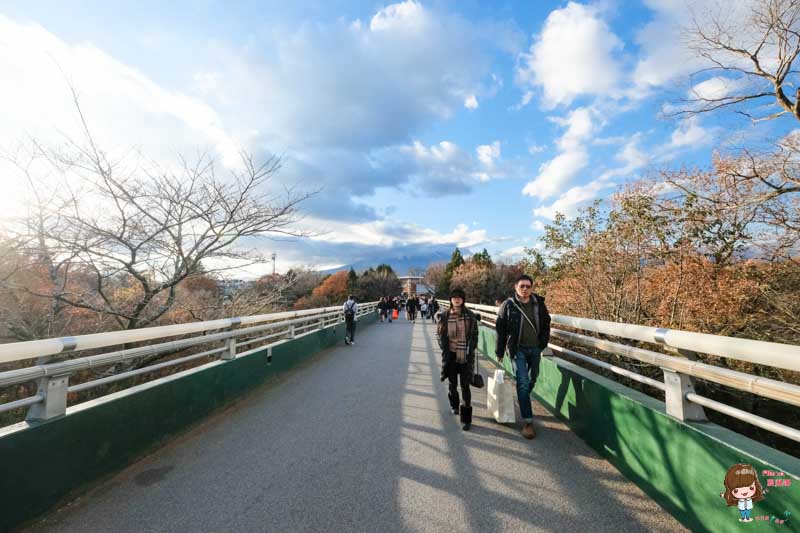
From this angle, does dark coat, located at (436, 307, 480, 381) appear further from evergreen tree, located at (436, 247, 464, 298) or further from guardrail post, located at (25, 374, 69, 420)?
evergreen tree, located at (436, 247, 464, 298)

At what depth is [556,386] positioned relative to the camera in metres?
4.51

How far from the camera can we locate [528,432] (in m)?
3.85

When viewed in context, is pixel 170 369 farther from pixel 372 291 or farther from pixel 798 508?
pixel 372 291

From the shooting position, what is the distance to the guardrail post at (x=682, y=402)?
2498 millimetres

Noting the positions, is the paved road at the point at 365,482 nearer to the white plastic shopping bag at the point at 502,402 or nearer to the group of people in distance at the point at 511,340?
the white plastic shopping bag at the point at 502,402

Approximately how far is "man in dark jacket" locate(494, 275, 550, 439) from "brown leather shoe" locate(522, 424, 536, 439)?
0.29 meters

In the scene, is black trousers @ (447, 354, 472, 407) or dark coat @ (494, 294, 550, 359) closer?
dark coat @ (494, 294, 550, 359)

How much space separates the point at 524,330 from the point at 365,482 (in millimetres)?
2469

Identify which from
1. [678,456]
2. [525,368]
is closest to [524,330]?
[525,368]

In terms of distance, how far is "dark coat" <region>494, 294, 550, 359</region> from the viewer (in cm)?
421

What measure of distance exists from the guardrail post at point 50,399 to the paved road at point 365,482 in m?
0.70

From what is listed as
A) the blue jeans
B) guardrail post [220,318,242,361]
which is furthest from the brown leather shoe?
guardrail post [220,318,242,361]

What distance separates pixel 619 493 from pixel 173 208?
26.9 feet

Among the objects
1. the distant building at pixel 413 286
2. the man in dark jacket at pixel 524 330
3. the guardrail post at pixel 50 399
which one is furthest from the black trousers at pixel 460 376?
the distant building at pixel 413 286
